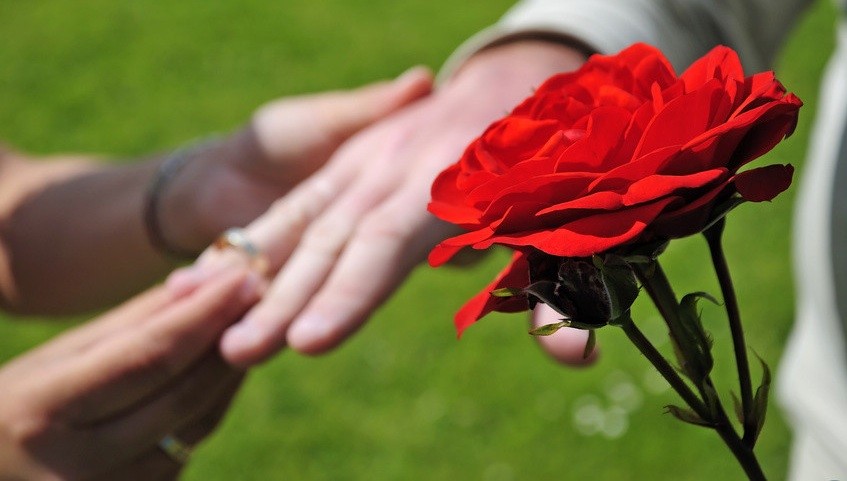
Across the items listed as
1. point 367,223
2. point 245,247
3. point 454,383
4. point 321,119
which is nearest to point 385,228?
point 367,223

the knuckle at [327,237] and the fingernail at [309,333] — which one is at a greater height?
the knuckle at [327,237]

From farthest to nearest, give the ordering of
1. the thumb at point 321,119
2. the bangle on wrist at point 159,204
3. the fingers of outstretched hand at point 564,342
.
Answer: the bangle on wrist at point 159,204 < the thumb at point 321,119 < the fingers of outstretched hand at point 564,342

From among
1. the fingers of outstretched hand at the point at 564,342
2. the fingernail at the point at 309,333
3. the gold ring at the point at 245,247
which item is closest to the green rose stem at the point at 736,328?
the fingers of outstretched hand at the point at 564,342

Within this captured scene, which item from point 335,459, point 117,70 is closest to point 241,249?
point 335,459

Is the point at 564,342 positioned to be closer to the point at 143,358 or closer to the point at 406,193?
the point at 406,193

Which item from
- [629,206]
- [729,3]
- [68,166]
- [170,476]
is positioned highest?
[629,206]

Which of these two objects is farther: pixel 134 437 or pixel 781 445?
pixel 781 445

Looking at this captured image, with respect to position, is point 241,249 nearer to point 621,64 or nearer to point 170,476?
point 170,476

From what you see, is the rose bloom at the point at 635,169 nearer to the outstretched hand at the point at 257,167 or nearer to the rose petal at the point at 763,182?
the rose petal at the point at 763,182

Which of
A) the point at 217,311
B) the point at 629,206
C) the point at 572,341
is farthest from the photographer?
the point at 217,311
